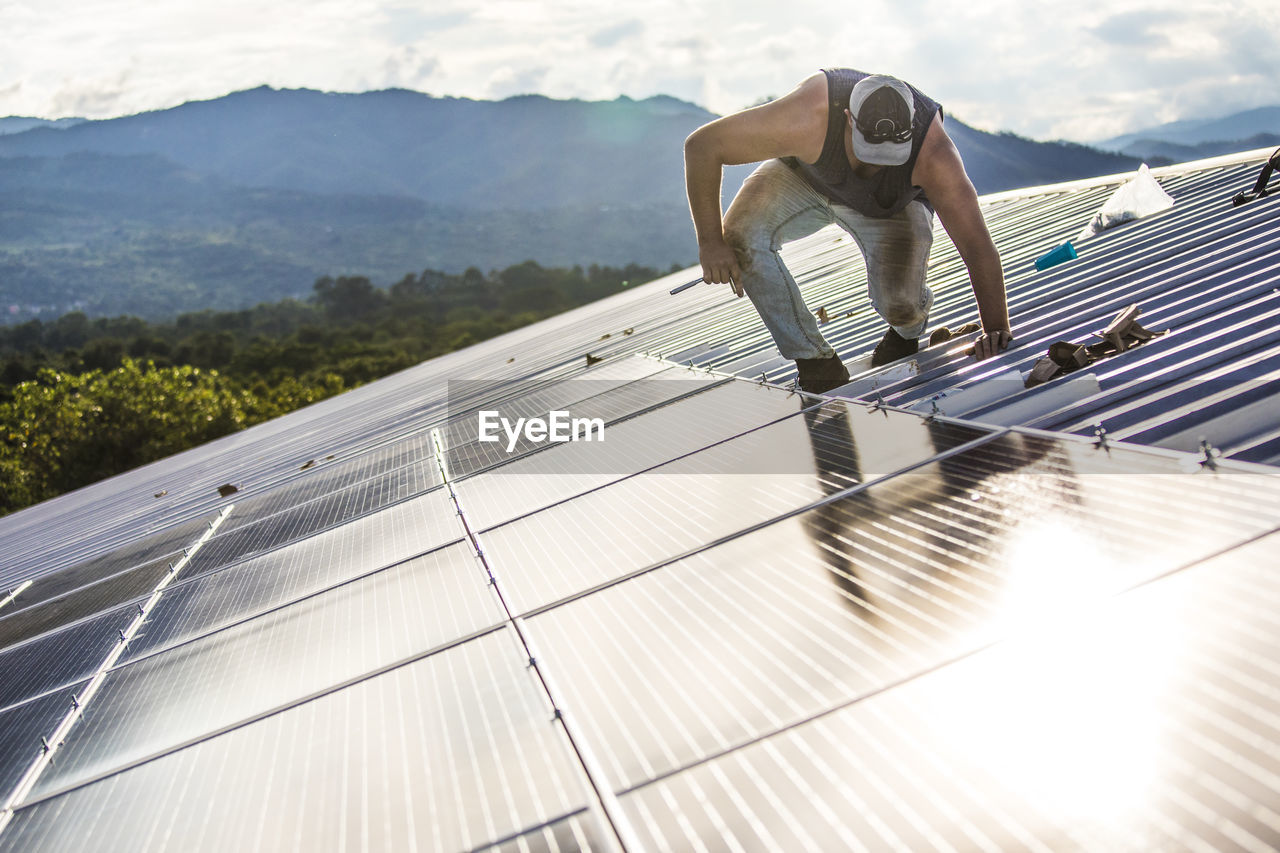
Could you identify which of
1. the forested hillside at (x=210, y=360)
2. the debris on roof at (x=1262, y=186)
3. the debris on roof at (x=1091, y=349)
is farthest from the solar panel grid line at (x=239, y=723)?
the forested hillside at (x=210, y=360)

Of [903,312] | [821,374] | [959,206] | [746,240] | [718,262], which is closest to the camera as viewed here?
[959,206]

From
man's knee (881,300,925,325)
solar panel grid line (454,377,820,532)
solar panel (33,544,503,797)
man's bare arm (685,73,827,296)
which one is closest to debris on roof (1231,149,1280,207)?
man's knee (881,300,925,325)

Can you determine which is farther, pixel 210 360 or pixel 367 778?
pixel 210 360

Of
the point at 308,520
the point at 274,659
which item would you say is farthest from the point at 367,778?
the point at 308,520

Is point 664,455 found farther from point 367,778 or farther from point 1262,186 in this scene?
Answer: point 1262,186

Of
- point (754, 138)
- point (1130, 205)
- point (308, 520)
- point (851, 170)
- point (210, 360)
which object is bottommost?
point (308, 520)

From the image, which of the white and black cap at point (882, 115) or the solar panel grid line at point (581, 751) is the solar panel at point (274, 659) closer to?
the solar panel grid line at point (581, 751)

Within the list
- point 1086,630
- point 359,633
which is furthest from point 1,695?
point 1086,630

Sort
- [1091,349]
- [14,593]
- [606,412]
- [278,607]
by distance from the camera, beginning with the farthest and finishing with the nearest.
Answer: [14,593] → [606,412] → [1091,349] → [278,607]

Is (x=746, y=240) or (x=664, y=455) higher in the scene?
(x=746, y=240)

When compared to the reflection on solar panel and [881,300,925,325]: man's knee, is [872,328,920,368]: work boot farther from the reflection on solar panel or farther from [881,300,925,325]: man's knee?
the reflection on solar panel
